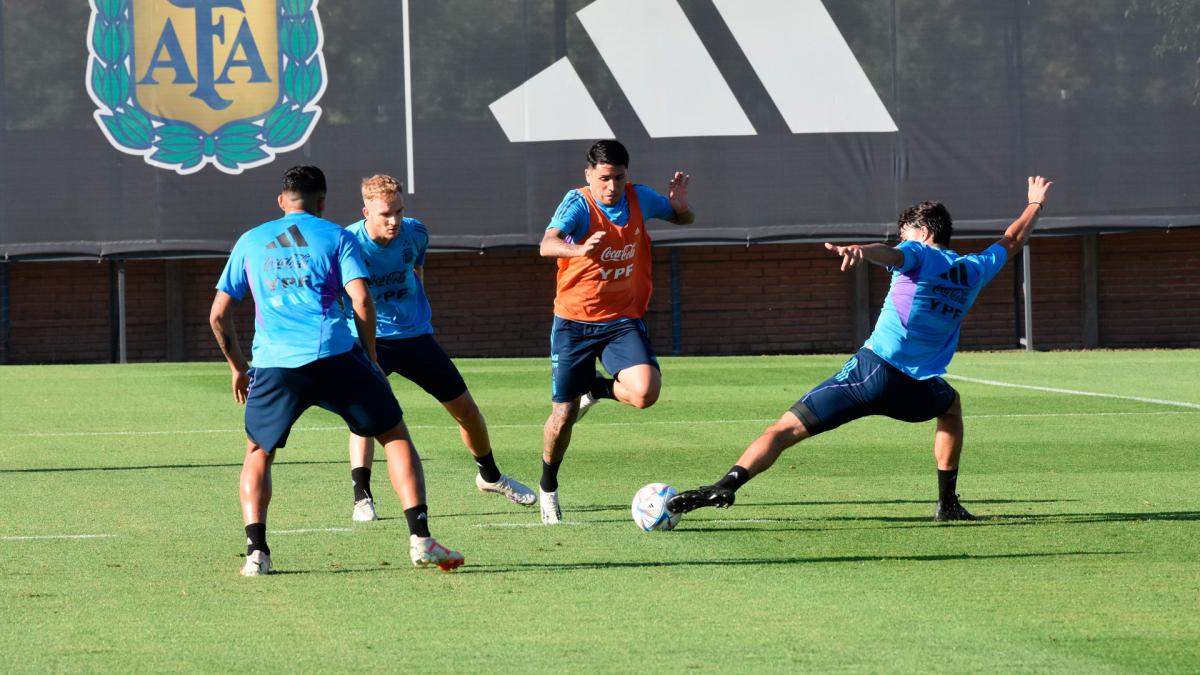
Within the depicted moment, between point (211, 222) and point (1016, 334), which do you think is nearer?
point (211, 222)

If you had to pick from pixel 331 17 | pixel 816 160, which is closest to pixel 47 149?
pixel 331 17

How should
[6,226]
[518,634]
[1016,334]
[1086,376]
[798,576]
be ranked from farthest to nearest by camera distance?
1. [1016,334]
2. [6,226]
3. [1086,376]
4. [798,576]
5. [518,634]

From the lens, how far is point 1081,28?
1041 inches

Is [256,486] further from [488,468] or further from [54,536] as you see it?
[488,468]

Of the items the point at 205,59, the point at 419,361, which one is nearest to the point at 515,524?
the point at 419,361

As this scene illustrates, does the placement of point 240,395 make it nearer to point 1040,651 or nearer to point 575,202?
point 575,202

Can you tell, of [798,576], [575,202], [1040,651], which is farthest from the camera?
[575,202]

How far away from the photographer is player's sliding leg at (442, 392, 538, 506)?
9.32m

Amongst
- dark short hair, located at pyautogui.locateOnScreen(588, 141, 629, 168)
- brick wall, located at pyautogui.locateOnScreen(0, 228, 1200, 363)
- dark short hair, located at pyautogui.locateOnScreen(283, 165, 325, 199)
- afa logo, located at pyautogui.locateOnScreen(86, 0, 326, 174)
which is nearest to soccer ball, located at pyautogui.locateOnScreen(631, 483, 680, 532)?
dark short hair, located at pyautogui.locateOnScreen(588, 141, 629, 168)

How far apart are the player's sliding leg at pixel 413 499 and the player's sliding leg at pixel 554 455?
1681 mm

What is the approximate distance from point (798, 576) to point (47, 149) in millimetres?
21479

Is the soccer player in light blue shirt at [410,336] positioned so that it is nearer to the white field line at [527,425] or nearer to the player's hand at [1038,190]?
the player's hand at [1038,190]

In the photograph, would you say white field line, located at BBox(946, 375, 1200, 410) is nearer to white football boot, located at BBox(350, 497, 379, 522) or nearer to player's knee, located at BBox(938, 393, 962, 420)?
player's knee, located at BBox(938, 393, 962, 420)

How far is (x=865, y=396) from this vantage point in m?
8.02
